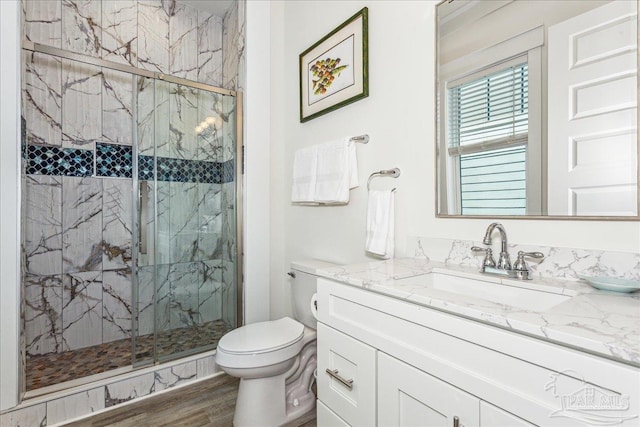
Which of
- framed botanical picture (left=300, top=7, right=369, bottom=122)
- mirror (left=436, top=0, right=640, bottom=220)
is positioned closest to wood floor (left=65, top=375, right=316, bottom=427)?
mirror (left=436, top=0, right=640, bottom=220)

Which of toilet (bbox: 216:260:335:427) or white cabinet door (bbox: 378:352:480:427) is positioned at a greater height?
white cabinet door (bbox: 378:352:480:427)

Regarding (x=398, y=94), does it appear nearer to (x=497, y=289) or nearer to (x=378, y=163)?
(x=378, y=163)

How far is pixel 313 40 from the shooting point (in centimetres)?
213

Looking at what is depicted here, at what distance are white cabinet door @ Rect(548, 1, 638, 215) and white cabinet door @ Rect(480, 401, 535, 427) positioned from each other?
65cm


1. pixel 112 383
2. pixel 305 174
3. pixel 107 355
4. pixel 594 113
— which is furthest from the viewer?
pixel 107 355

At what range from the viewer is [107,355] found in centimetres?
232

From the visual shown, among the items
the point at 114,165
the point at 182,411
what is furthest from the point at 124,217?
the point at 182,411

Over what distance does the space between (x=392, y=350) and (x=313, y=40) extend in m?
1.96

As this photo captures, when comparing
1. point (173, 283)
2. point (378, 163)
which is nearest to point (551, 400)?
point (378, 163)

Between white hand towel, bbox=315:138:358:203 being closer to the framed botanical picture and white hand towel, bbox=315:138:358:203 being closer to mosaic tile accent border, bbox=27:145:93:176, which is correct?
the framed botanical picture

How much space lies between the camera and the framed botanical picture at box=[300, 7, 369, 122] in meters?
1.71

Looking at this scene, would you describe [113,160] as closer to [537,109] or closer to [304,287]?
[304,287]

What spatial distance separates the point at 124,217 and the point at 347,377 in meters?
2.32

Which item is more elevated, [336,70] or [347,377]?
[336,70]
